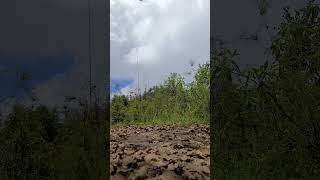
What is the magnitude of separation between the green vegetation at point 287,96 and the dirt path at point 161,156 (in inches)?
33.4

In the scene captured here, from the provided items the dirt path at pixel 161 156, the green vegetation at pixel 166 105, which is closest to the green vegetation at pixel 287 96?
the dirt path at pixel 161 156

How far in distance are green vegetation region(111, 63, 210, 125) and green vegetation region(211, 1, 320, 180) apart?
356cm

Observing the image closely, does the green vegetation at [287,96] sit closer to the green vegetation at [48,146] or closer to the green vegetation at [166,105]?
the green vegetation at [48,146]

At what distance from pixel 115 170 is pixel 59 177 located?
0.65 m

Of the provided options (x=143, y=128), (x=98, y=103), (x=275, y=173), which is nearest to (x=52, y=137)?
(x=98, y=103)

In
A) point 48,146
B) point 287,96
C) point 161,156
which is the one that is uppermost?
point 287,96

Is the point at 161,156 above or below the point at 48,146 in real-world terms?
below

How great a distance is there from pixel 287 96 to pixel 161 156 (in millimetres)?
1573

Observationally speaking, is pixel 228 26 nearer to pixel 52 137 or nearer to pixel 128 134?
pixel 52 137

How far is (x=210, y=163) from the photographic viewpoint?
3523mm

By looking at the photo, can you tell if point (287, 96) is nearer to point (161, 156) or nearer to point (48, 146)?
point (48, 146)

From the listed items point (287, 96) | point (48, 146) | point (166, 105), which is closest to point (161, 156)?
point (48, 146)

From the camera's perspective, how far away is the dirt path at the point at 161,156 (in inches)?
139

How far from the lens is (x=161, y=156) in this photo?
12.6 ft
